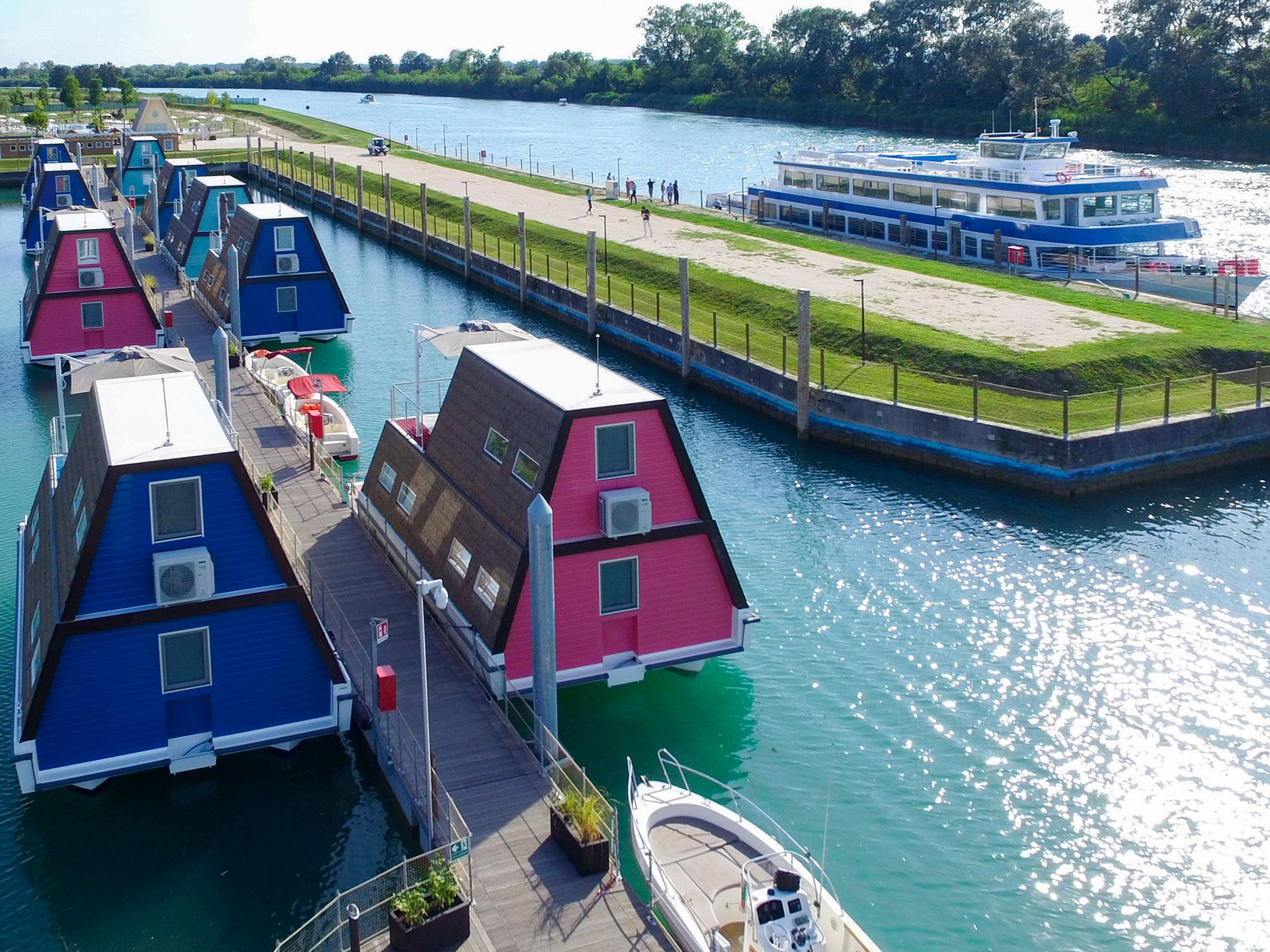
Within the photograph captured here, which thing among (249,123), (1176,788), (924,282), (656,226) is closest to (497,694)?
(1176,788)

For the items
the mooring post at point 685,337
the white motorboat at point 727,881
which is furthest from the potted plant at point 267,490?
the mooring post at point 685,337

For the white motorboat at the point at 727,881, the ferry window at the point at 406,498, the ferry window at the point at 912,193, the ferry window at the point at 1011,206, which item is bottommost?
the white motorboat at the point at 727,881

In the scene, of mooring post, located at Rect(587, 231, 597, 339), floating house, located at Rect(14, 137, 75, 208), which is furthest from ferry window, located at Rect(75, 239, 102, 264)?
floating house, located at Rect(14, 137, 75, 208)

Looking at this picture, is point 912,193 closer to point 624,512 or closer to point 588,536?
point 624,512

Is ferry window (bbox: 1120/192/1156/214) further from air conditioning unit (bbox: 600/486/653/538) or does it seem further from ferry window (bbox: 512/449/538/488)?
ferry window (bbox: 512/449/538/488)

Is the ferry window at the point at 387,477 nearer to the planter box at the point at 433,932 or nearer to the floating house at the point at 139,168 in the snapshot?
the planter box at the point at 433,932
